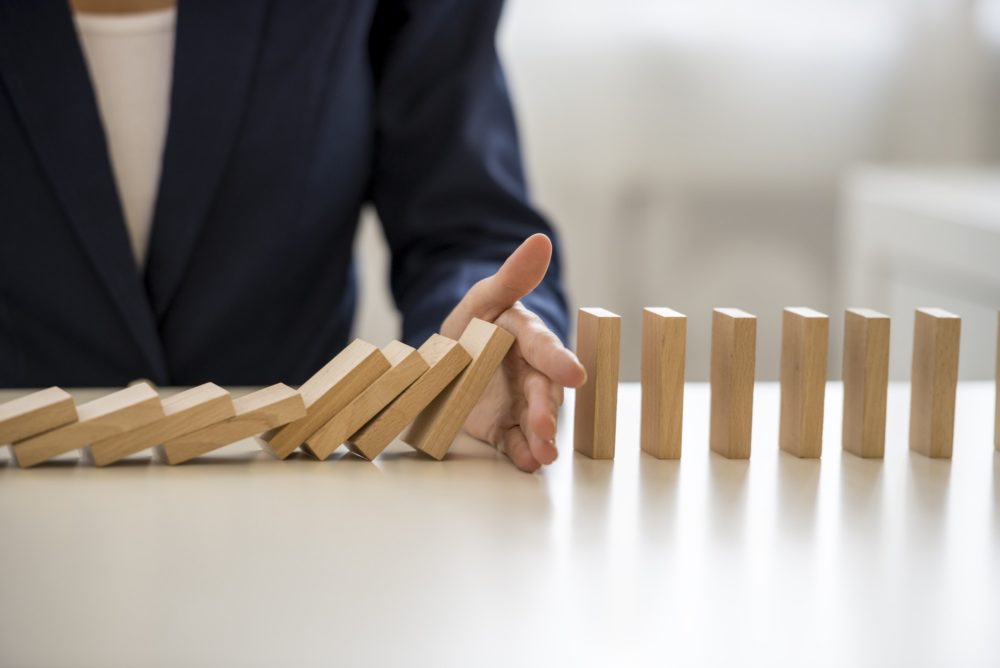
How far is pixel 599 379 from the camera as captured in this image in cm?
63

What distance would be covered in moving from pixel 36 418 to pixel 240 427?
100mm

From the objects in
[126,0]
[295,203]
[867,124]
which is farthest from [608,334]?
[867,124]

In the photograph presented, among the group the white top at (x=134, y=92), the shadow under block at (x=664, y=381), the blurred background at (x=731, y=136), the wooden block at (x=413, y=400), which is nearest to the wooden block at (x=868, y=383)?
the shadow under block at (x=664, y=381)

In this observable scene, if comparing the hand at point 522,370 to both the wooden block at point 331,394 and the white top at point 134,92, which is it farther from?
the white top at point 134,92

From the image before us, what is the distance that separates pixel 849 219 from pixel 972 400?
4.96 ft

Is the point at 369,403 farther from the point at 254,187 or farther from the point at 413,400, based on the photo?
the point at 254,187

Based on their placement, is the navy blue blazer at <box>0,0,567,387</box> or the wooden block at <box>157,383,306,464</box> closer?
the wooden block at <box>157,383,306,464</box>

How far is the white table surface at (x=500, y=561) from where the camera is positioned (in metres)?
0.39

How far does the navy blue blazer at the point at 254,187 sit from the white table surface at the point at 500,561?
31 cm

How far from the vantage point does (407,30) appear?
1032 mm

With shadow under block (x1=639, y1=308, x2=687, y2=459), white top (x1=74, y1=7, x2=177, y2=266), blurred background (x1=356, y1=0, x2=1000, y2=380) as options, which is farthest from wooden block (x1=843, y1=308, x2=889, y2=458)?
blurred background (x1=356, y1=0, x2=1000, y2=380)

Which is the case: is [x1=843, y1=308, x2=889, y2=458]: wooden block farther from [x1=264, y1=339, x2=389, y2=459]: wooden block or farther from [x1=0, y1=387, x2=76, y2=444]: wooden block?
[x1=0, y1=387, x2=76, y2=444]: wooden block

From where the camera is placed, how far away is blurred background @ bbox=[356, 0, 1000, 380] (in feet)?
7.32

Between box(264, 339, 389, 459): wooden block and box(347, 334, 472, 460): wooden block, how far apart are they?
0.02 m
